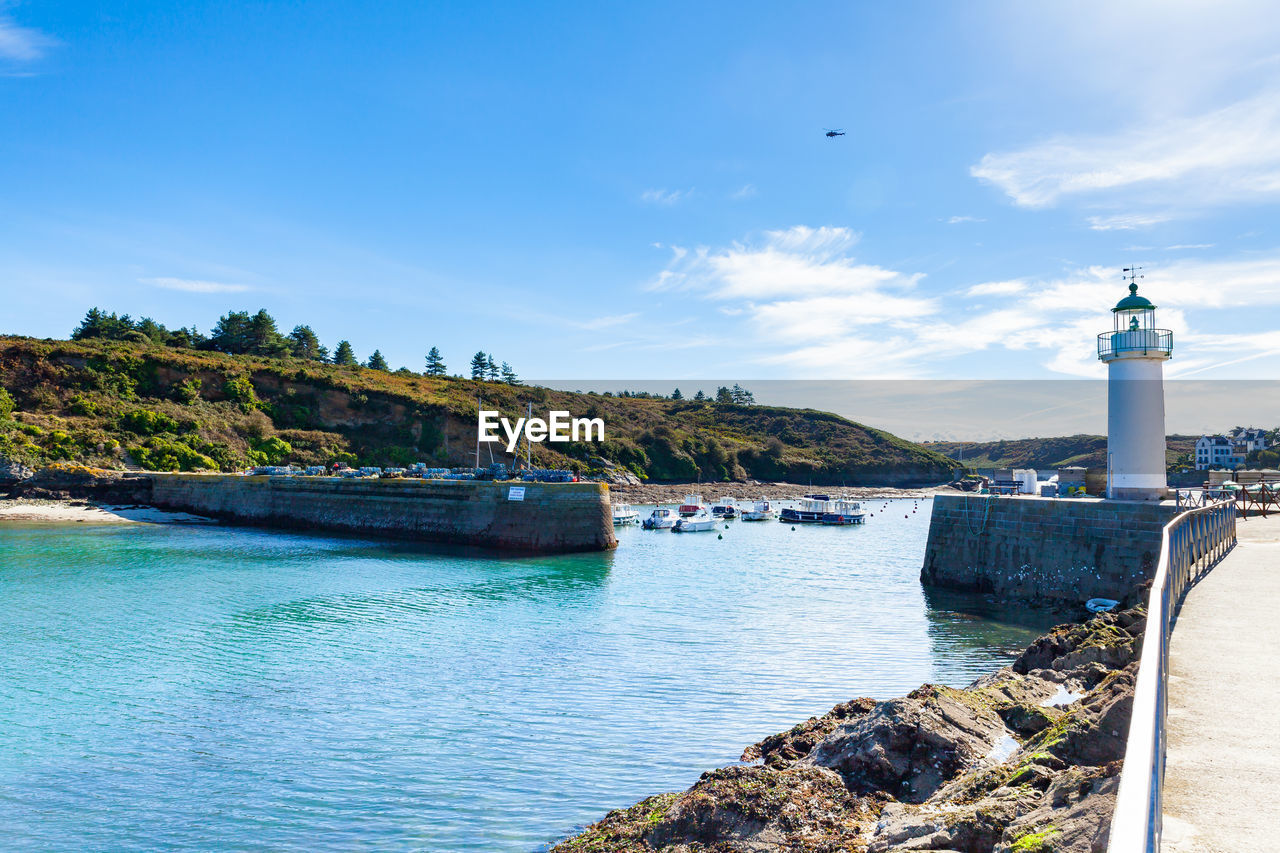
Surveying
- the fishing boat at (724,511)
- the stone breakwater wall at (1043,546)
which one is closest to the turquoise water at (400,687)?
the stone breakwater wall at (1043,546)

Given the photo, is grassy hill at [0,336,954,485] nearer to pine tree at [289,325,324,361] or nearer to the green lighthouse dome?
pine tree at [289,325,324,361]

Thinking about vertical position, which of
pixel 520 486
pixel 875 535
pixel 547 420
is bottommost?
pixel 875 535

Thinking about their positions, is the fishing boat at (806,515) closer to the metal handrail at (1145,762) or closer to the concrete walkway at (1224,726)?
the concrete walkway at (1224,726)

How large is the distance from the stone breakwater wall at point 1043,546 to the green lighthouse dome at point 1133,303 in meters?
7.18

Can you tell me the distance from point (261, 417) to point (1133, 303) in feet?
217

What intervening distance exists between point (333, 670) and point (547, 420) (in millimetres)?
80868

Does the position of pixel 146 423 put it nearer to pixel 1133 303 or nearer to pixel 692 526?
pixel 692 526

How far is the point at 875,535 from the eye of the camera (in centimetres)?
5425

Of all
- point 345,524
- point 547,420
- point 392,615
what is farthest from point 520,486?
point 547,420

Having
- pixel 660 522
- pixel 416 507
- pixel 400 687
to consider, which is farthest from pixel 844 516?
pixel 400 687

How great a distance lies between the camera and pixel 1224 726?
6.70 metres

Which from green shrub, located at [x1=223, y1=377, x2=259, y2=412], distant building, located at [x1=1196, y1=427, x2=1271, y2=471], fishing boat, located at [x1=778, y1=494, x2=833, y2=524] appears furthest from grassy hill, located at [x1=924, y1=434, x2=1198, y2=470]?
green shrub, located at [x1=223, y1=377, x2=259, y2=412]

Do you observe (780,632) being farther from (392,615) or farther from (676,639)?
(392,615)

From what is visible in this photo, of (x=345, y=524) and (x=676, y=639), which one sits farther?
(x=345, y=524)
